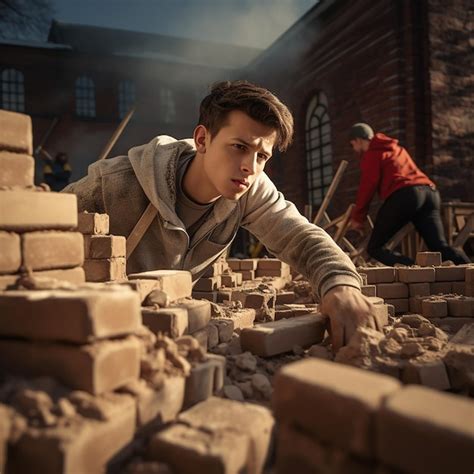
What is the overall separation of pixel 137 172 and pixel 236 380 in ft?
6.04

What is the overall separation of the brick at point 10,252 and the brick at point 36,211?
35 mm

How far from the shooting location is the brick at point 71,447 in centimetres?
112

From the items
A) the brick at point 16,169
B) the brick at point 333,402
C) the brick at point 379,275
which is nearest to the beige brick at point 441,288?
Answer: the brick at point 379,275

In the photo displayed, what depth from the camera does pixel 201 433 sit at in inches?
52.0

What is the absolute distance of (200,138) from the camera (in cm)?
318

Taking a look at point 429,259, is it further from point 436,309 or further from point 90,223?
point 90,223

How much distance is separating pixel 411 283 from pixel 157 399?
3.15m

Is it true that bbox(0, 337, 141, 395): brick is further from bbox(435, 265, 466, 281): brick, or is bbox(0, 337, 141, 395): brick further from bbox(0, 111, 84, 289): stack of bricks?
bbox(435, 265, 466, 281): brick

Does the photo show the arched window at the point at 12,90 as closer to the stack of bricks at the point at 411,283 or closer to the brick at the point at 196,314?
the stack of bricks at the point at 411,283

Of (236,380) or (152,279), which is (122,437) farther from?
(152,279)

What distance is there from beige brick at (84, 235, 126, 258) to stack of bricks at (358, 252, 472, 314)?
2.17 m

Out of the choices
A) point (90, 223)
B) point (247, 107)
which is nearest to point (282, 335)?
point (247, 107)

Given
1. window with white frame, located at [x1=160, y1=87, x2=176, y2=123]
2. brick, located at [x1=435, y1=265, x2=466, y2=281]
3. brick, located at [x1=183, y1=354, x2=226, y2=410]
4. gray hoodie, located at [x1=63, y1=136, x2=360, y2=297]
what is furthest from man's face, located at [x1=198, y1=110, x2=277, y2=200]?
window with white frame, located at [x1=160, y1=87, x2=176, y2=123]

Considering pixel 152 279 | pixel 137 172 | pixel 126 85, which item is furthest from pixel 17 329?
pixel 126 85
